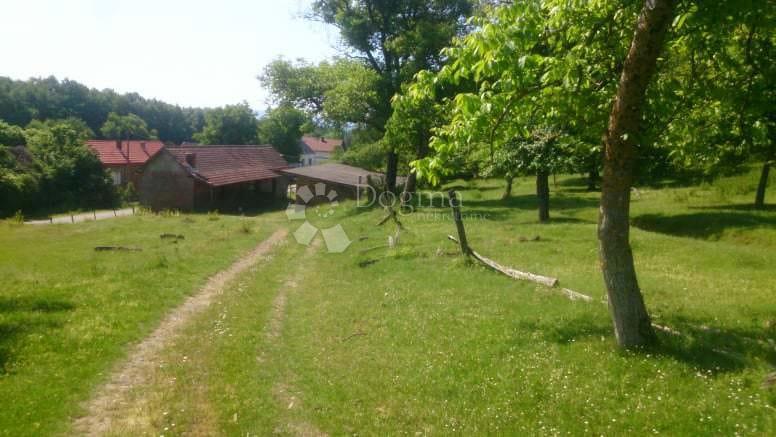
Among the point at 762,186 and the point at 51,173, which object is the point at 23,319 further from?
the point at 51,173

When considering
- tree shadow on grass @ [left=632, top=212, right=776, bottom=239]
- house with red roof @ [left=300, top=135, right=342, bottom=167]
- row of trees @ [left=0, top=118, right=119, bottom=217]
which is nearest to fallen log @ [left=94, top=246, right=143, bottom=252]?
tree shadow on grass @ [left=632, top=212, right=776, bottom=239]

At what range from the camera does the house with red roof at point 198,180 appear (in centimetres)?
4459

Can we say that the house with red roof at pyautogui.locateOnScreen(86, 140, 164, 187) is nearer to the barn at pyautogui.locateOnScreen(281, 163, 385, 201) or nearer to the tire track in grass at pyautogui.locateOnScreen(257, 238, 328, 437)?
the barn at pyautogui.locateOnScreen(281, 163, 385, 201)

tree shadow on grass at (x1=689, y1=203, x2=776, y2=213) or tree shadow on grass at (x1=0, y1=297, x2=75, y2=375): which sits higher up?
tree shadow on grass at (x1=689, y1=203, x2=776, y2=213)

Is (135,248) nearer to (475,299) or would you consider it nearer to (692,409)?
(475,299)

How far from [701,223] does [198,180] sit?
123 ft

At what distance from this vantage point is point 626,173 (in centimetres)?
737

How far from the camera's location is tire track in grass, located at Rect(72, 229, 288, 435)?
7.20 metres

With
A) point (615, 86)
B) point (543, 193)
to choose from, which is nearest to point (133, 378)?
point (615, 86)

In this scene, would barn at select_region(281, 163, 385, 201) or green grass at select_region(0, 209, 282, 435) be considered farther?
barn at select_region(281, 163, 385, 201)

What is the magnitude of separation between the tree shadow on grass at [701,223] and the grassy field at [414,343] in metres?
0.34

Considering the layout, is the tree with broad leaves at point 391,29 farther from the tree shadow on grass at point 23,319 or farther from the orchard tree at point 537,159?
the tree shadow on grass at point 23,319
